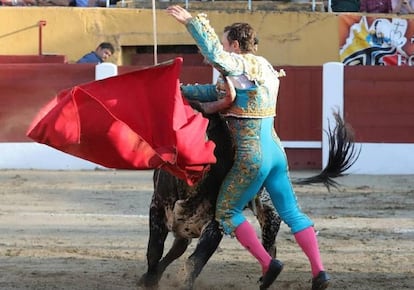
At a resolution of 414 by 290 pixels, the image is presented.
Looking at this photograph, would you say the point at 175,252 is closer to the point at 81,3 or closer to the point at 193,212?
the point at 193,212

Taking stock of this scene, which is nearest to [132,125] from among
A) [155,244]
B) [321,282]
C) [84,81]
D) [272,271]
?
[155,244]

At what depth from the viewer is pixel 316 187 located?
8.21 m

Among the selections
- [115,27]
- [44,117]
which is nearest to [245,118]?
[44,117]

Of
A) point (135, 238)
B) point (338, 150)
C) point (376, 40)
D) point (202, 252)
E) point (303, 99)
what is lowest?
point (135, 238)

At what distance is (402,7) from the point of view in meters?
12.3

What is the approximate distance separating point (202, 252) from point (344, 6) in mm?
8974

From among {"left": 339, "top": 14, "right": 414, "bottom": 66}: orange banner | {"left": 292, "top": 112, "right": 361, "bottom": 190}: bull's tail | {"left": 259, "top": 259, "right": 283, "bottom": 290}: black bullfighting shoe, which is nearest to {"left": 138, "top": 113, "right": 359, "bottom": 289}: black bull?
{"left": 259, "top": 259, "right": 283, "bottom": 290}: black bullfighting shoe

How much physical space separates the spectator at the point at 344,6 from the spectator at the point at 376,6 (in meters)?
0.11

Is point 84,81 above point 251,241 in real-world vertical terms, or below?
below

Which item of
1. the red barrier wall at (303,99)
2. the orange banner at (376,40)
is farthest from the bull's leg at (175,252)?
the orange banner at (376,40)

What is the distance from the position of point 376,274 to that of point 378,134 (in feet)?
17.7

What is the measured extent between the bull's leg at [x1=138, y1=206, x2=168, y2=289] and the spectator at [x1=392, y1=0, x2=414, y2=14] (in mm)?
8907

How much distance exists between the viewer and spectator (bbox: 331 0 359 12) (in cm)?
1223

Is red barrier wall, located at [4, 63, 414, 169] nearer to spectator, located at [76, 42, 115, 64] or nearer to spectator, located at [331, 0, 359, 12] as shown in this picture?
spectator, located at [76, 42, 115, 64]
